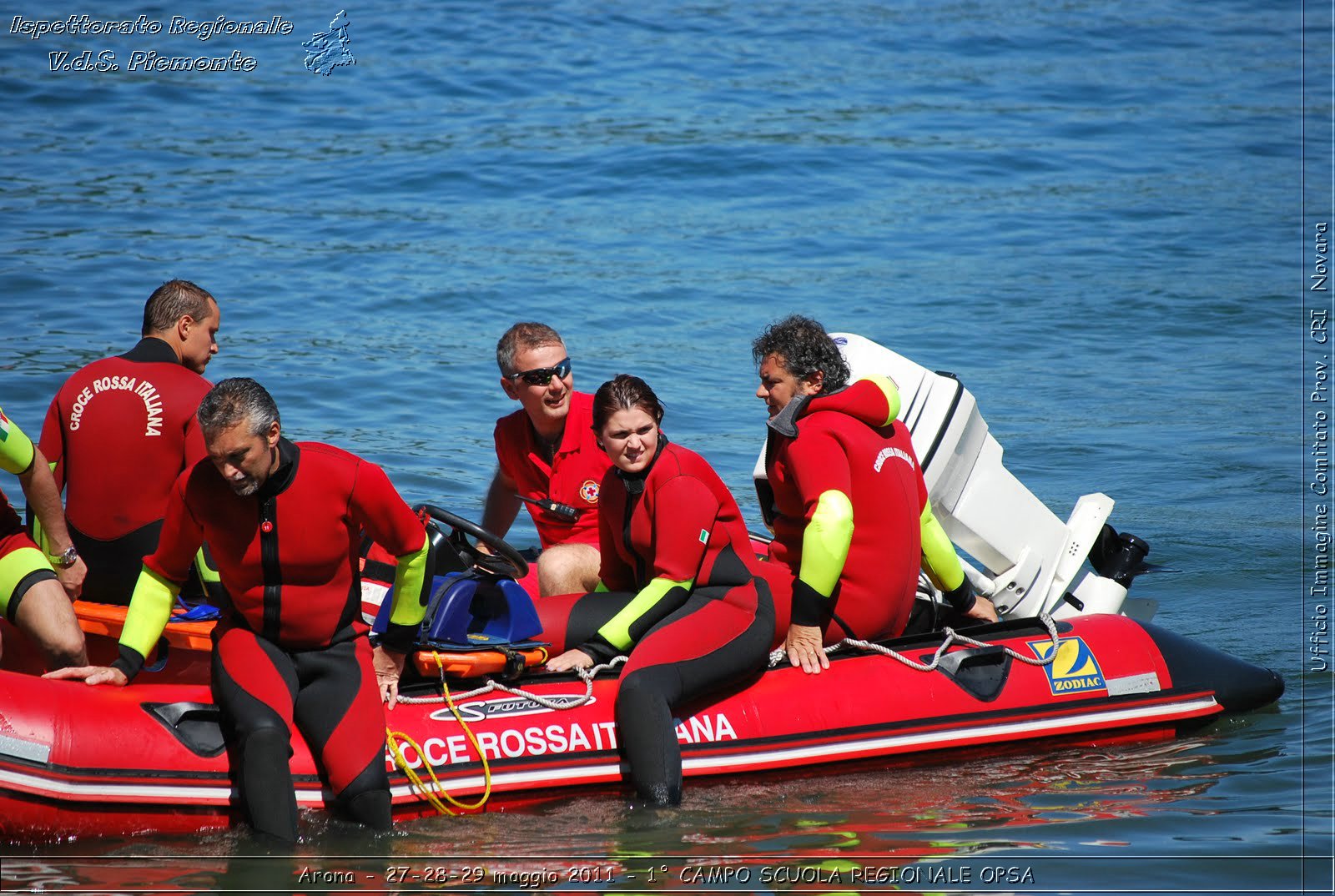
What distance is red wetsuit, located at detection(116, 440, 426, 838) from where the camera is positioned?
→ 13.4 ft

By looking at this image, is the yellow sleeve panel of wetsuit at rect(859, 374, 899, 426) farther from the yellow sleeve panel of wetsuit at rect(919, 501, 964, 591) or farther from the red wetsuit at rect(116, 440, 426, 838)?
the red wetsuit at rect(116, 440, 426, 838)

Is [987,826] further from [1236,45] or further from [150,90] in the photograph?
[1236,45]

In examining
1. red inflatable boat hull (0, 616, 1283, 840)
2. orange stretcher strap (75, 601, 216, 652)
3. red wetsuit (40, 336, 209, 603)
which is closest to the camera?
red inflatable boat hull (0, 616, 1283, 840)

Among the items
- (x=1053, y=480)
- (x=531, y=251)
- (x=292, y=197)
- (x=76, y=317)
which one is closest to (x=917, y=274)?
(x=531, y=251)

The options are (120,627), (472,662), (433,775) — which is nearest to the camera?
(433,775)

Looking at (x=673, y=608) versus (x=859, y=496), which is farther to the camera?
(x=859, y=496)

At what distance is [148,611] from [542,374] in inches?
68.5

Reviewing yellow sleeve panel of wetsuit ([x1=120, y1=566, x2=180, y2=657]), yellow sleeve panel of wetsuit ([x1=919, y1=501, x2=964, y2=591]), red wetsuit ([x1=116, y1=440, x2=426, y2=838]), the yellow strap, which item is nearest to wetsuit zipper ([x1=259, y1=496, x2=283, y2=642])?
red wetsuit ([x1=116, y1=440, x2=426, y2=838])

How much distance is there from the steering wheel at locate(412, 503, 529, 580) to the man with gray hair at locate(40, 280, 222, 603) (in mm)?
864

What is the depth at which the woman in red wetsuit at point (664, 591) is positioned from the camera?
4531 mm

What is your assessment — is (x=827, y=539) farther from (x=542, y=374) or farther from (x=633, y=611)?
(x=542, y=374)

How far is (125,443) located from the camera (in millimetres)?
4883

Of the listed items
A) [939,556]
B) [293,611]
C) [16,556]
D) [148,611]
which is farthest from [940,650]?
[16,556]

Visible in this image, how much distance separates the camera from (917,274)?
41.1 feet
